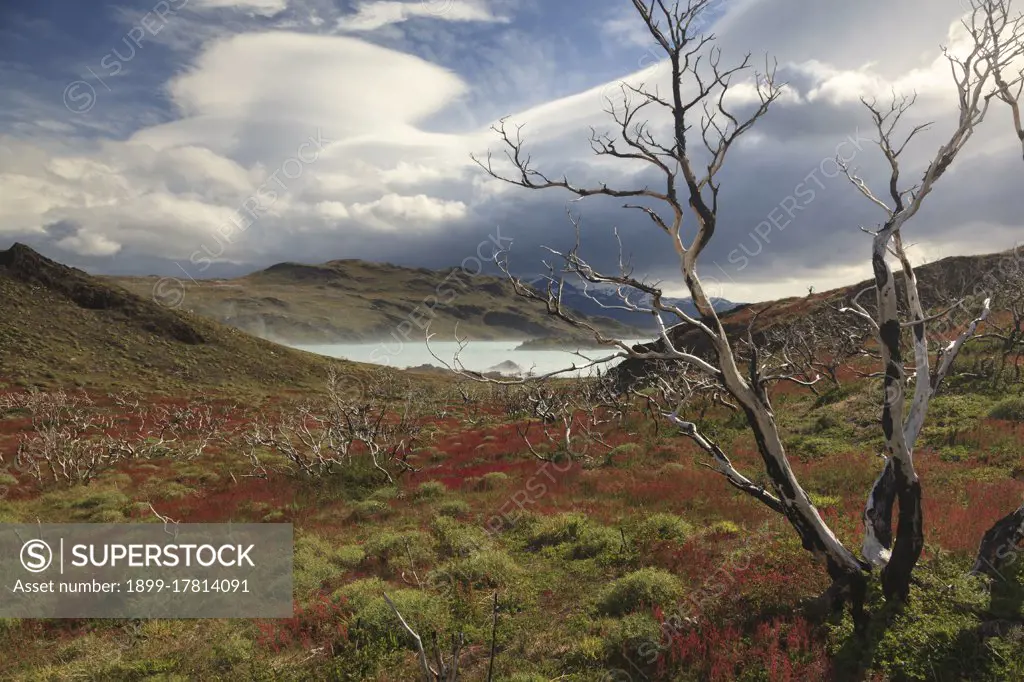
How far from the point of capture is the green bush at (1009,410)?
Result: 18.3 metres

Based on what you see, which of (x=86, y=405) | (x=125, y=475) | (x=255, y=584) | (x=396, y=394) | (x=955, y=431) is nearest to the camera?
(x=255, y=584)

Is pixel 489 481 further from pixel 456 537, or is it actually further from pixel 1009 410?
pixel 1009 410

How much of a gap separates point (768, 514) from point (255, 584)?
11.8 metres

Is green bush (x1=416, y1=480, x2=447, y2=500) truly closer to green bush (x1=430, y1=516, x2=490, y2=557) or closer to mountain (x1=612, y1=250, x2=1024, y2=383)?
green bush (x1=430, y1=516, x2=490, y2=557)

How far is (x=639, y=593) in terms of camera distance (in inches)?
355

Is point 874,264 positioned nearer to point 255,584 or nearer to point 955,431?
point 255,584

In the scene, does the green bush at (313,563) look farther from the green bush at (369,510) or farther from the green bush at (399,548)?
the green bush at (369,510)

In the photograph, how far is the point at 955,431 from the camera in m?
17.9

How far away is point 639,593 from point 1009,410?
59.9 ft

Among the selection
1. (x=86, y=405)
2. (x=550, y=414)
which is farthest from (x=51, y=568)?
(x=86, y=405)

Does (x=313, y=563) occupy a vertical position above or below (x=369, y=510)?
below

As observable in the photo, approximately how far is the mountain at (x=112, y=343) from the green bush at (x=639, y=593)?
6059cm

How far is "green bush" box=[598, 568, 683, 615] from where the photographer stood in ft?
29.2

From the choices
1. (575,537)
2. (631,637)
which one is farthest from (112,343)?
(631,637)
